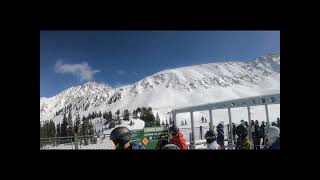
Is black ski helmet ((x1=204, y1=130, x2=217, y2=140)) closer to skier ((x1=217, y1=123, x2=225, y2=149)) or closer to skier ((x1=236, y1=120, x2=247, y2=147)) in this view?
skier ((x1=217, y1=123, x2=225, y2=149))

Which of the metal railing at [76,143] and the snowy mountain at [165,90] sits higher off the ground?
the snowy mountain at [165,90]

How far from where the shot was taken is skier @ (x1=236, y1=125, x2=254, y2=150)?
4323 millimetres

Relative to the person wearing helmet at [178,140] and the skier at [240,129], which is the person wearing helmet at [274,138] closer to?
the person wearing helmet at [178,140]

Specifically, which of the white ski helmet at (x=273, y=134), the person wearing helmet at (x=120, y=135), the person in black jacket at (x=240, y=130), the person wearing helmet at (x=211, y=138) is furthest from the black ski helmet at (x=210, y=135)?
the person wearing helmet at (x=120, y=135)

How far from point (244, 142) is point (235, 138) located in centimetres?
32

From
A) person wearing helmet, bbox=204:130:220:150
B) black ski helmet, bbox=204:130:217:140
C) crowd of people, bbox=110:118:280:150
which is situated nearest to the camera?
crowd of people, bbox=110:118:280:150

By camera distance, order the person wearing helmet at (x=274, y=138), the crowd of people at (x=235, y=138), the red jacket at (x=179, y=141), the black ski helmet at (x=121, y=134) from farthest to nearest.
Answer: the red jacket at (x=179, y=141), the person wearing helmet at (x=274, y=138), the crowd of people at (x=235, y=138), the black ski helmet at (x=121, y=134)

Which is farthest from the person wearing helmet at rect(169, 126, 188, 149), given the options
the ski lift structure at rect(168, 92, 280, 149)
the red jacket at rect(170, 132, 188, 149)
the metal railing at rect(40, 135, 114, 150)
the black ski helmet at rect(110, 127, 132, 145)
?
the black ski helmet at rect(110, 127, 132, 145)

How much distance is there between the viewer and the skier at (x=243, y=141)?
4.32 metres

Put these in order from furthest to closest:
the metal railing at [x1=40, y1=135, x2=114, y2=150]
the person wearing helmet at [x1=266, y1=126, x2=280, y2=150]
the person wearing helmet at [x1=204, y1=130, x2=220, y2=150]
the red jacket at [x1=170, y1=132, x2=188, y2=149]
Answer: the person wearing helmet at [x1=204, y1=130, x2=220, y2=150] < the red jacket at [x1=170, y1=132, x2=188, y2=149] < the metal railing at [x1=40, y1=135, x2=114, y2=150] < the person wearing helmet at [x1=266, y1=126, x2=280, y2=150]

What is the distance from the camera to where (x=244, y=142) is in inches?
173
